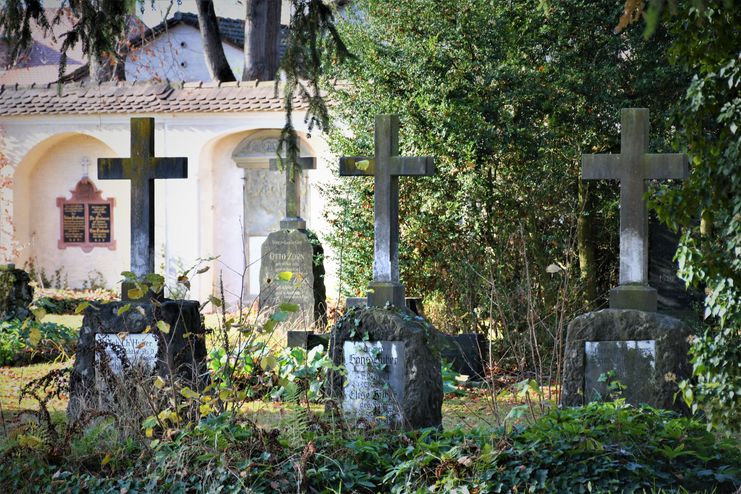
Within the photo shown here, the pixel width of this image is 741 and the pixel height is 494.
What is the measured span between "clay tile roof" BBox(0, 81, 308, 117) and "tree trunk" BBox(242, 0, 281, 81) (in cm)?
132

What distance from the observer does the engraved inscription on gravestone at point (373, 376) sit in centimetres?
743

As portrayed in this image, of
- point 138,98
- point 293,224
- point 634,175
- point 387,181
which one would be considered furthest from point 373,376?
point 138,98

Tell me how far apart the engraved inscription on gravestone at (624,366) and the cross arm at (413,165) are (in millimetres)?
1973

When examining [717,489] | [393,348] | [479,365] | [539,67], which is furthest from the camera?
[539,67]

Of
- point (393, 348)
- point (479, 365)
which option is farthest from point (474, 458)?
point (479, 365)

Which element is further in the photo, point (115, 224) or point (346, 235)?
point (115, 224)

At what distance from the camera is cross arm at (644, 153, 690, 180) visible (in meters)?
7.48

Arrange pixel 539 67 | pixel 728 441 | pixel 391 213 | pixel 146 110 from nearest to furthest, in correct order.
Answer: pixel 728 441
pixel 391 213
pixel 539 67
pixel 146 110

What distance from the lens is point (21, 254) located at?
65.2ft

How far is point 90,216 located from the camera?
20.2 m

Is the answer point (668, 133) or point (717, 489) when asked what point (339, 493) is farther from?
point (668, 133)

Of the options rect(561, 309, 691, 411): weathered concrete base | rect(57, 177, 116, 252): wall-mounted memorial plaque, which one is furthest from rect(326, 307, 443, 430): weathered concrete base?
rect(57, 177, 116, 252): wall-mounted memorial plaque

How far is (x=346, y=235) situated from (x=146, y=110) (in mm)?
7342

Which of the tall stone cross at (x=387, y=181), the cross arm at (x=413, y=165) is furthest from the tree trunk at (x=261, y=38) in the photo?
the cross arm at (x=413, y=165)
